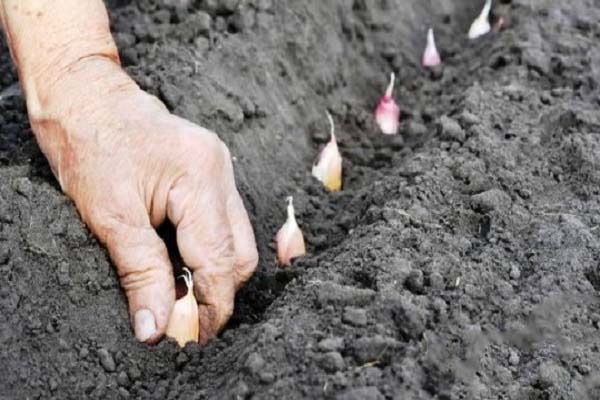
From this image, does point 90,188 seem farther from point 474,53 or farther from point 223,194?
point 474,53

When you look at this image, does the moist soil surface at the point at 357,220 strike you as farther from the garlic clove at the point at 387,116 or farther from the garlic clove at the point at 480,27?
the garlic clove at the point at 480,27

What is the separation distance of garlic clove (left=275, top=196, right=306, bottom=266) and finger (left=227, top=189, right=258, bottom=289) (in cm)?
22

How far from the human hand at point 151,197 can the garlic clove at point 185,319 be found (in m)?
→ 0.02

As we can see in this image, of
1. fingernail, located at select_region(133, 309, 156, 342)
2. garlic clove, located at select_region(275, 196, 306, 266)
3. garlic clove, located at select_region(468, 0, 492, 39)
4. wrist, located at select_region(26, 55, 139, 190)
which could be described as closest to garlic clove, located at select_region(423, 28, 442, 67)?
garlic clove, located at select_region(468, 0, 492, 39)

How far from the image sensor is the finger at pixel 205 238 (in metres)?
2.02

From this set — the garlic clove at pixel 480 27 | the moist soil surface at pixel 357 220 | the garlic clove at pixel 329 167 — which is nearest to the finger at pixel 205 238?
the moist soil surface at pixel 357 220

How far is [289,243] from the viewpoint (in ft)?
7.72

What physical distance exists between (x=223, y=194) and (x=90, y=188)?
0.30m

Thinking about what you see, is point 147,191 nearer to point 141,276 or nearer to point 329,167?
point 141,276

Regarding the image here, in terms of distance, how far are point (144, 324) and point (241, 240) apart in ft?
0.99

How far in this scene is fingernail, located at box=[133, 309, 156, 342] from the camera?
1965mm

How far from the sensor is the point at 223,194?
81.7 inches

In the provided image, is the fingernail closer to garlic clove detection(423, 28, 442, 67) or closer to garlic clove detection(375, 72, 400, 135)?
garlic clove detection(375, 72, 400, 135)

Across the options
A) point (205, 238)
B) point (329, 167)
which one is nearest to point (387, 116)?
point (329, 167)
